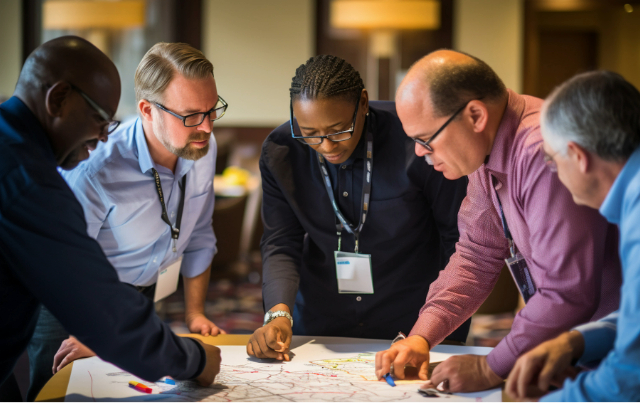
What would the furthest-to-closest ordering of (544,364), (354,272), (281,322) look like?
1. (354,272)
2. (281,322)
3. (544,364)

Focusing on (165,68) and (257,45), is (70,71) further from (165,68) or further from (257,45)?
(257,45)

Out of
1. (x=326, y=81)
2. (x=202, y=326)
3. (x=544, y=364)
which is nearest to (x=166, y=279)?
(x=202, y=326)

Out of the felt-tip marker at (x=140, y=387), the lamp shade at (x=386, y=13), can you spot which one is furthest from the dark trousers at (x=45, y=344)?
the lamp shade at (x=386, y=13)

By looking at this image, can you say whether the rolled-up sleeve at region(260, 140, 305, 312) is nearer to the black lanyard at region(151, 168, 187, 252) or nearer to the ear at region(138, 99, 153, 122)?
the black lanyard at region(151, 168, 187, 252)

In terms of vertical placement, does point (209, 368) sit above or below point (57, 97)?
below

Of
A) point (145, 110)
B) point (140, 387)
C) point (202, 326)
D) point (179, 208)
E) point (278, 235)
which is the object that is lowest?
point (202, 326)

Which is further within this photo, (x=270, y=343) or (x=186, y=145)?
(x=186, y=145)

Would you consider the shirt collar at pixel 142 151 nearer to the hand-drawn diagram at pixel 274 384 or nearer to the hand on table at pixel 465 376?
the hand-drawn diagram at pixel 274 384

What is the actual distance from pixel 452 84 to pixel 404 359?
703 millimetres

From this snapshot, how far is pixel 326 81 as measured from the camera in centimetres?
179

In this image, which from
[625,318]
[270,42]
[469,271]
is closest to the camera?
[625,318]

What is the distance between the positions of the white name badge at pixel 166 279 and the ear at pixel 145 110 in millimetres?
514

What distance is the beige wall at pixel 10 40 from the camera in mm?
7641

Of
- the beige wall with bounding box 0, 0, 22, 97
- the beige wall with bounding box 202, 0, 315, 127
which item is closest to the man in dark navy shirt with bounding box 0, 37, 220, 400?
the beige wall with bounding box 202, 0, 315, 127
